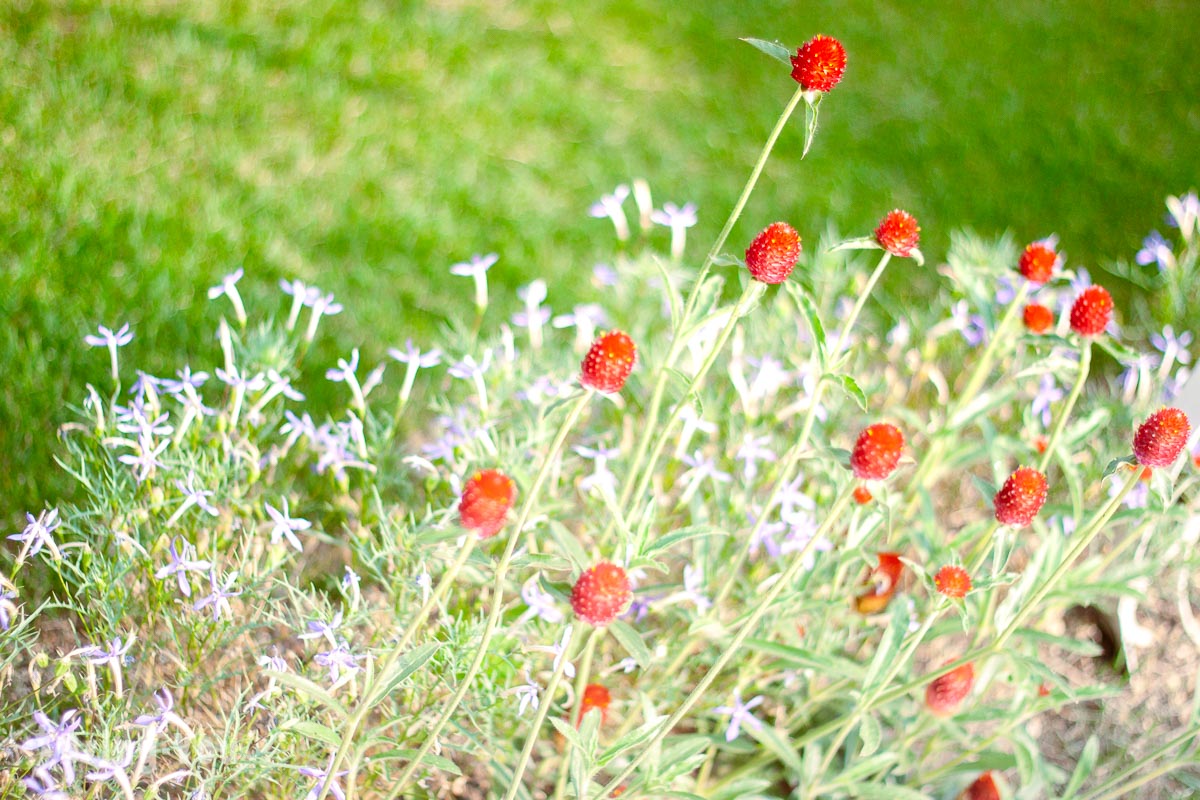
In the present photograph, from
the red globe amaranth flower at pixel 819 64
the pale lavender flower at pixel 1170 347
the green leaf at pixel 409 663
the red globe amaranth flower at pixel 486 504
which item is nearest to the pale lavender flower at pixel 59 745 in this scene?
the green leaf at pixel 409 663

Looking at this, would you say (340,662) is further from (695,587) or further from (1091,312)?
(1091,312)

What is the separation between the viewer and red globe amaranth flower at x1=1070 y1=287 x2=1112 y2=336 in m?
1.58

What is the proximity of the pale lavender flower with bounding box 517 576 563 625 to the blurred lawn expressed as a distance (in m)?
0.96

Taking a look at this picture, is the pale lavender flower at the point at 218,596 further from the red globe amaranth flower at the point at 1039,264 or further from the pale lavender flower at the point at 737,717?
the red globe amaranth flower at the point at 1039,264

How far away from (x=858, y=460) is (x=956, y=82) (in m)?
3.56

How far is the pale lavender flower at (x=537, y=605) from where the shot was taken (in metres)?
1.57

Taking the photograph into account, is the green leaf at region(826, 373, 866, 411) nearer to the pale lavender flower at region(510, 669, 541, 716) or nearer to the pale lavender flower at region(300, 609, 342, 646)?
the pale lavender flower at region(510, 669, 541, 716)

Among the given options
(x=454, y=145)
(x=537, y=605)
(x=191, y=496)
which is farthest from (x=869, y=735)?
(x=454, y=145)

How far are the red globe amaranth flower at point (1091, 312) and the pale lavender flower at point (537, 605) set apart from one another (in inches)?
32.8

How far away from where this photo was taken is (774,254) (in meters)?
1.34

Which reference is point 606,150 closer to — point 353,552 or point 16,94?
point 16,94

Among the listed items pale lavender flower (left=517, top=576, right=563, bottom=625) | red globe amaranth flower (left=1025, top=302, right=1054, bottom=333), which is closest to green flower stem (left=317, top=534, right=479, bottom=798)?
pale lavender flower (left=517, top=576, right=563, bottom=625)

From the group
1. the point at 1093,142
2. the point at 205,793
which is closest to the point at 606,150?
the point at 1093,142

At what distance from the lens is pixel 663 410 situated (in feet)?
7.28
